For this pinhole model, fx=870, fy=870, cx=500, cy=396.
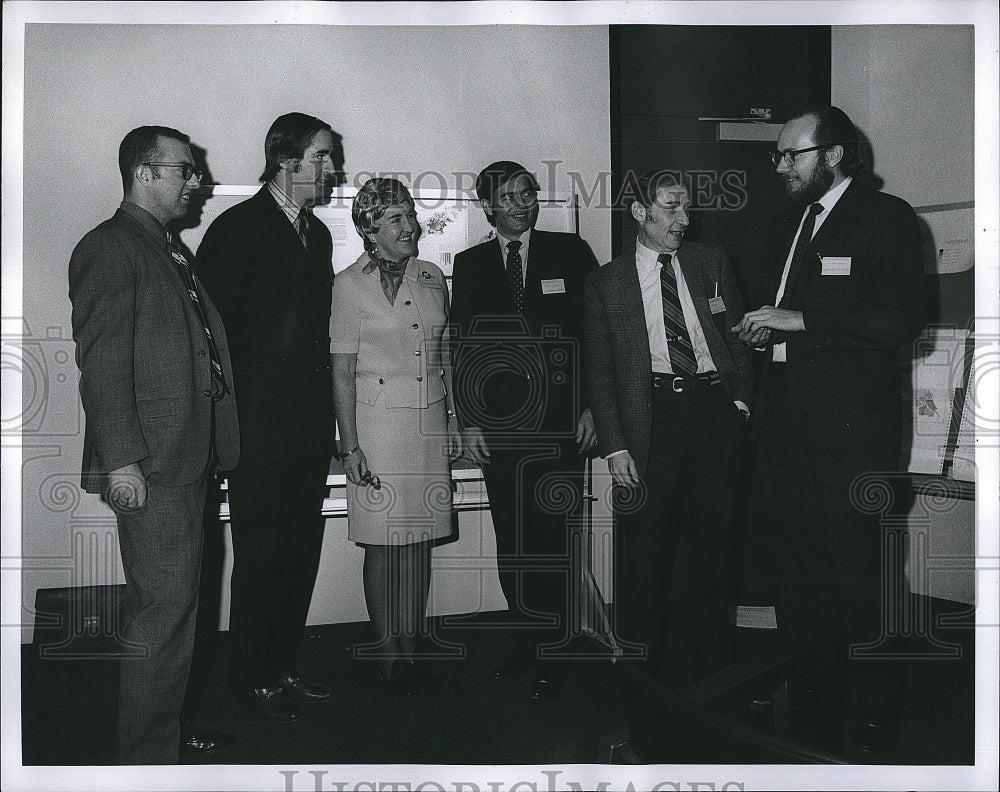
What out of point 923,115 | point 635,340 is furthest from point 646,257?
point 923,115

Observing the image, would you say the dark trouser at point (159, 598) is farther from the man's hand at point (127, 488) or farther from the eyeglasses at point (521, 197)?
the eyeglasses at point (521, 197)

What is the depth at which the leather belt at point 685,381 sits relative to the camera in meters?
2.67

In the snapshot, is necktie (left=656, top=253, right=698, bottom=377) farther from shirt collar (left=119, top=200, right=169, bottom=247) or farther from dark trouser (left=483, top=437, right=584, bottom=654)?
shirt collar (left=119, top=200, right=169, bottom=247)

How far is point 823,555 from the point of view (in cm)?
269

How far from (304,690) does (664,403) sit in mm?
1407

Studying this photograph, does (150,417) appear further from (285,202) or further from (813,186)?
(813,186)

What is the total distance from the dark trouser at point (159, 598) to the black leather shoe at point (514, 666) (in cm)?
90

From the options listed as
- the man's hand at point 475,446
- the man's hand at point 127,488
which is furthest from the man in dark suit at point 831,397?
the man's hand at point 127,488

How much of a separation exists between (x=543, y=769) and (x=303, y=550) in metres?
0.96

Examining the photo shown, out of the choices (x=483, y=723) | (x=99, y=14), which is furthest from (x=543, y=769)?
(x=99, y=14)

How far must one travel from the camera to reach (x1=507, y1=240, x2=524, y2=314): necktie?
2670 millimetres

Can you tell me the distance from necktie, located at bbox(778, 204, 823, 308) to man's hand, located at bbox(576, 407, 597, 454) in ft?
2.20

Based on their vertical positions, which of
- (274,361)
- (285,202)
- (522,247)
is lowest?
(274,361)

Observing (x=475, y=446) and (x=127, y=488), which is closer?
(x=127, y=488)
